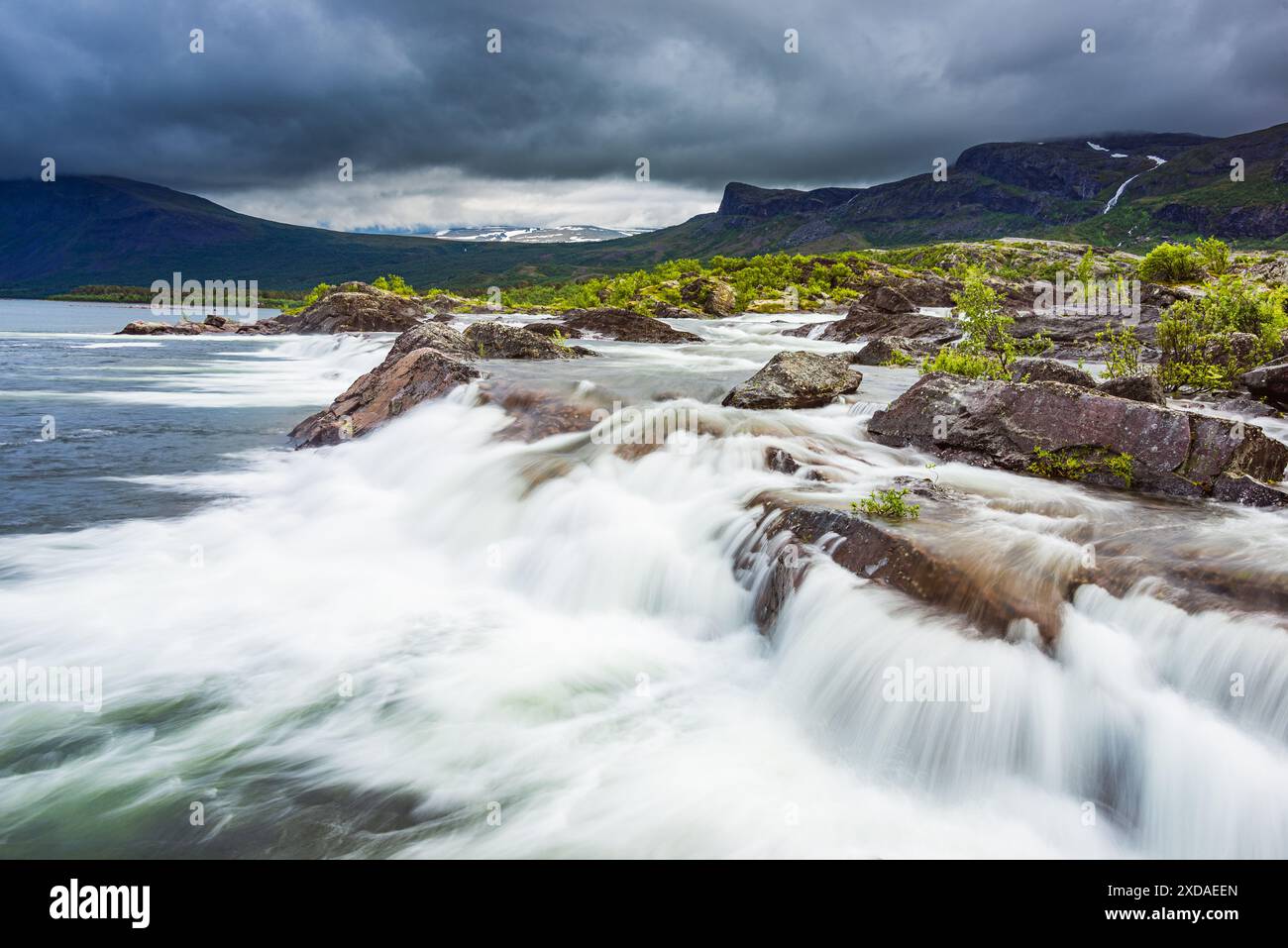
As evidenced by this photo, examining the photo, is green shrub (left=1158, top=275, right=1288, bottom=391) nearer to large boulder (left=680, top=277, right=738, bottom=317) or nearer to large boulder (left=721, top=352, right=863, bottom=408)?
large boulder (left=721, top=352, right=863, bottom=408)

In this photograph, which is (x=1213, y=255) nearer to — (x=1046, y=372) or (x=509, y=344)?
(x=1046, y=372)

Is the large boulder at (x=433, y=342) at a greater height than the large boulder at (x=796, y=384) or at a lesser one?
greater

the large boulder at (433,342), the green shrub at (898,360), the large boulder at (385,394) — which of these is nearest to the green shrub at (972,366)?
the green shrub at (898,360)

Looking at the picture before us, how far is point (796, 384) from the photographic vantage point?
16656 millimetres

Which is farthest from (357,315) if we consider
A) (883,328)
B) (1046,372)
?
(1046,372)

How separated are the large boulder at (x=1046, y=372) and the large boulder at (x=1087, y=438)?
225 centimetres

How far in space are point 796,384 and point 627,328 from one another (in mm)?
26167

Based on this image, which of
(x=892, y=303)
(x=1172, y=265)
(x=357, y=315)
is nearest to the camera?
(x=1172, y=265)

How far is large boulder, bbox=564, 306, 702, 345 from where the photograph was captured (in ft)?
133

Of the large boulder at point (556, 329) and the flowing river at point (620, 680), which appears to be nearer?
the flowing river at point (620, 680)

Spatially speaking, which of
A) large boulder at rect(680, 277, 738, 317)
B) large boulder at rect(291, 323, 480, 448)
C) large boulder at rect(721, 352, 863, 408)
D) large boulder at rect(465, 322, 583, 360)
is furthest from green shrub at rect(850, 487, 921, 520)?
large boulder at rect(680, 277, 738, 317)

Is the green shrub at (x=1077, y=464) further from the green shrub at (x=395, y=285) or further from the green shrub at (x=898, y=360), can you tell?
the green shrub at (x=395, y=285)

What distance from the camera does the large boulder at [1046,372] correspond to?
14.2 metres
